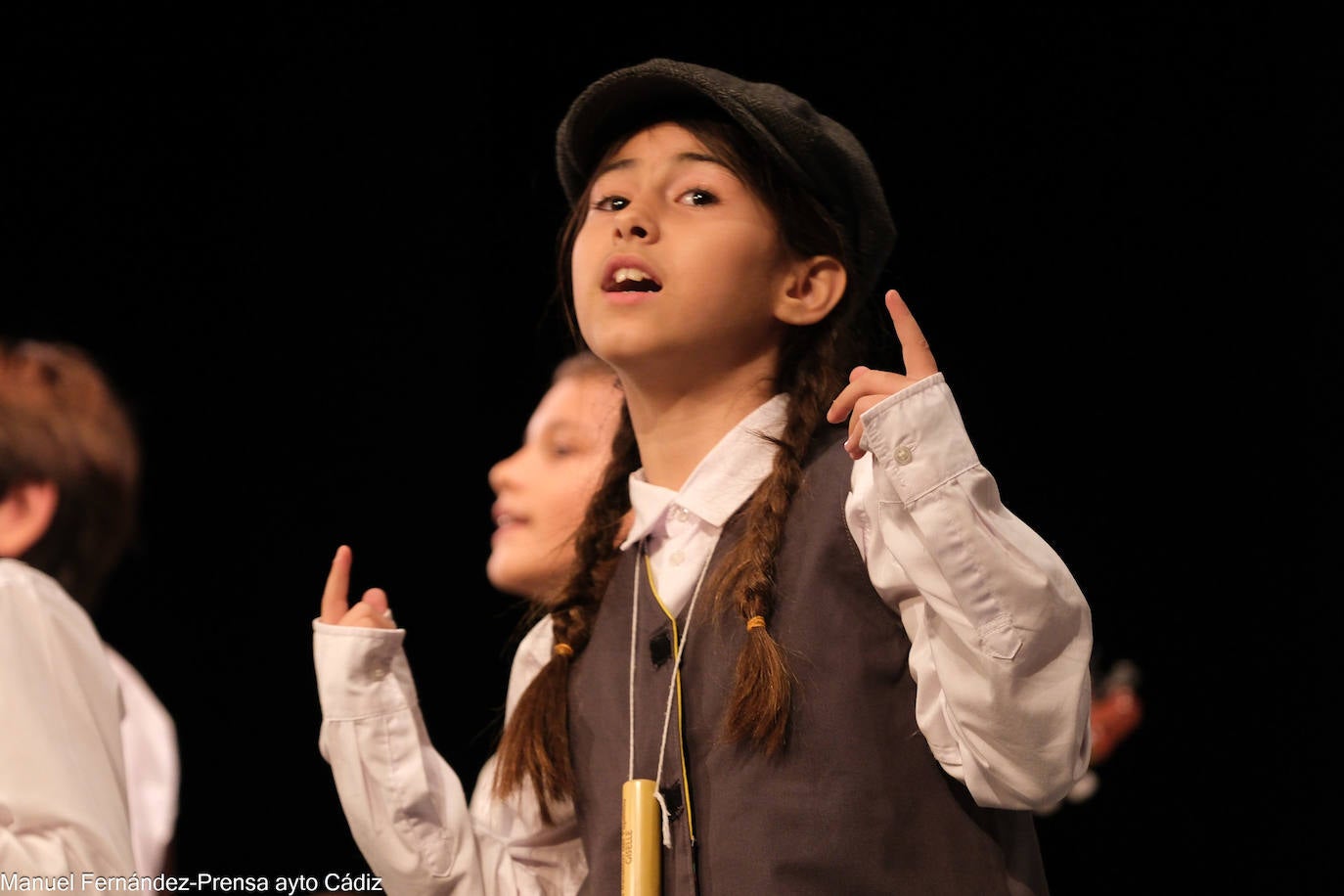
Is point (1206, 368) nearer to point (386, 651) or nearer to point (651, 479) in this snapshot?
point (651, 479)

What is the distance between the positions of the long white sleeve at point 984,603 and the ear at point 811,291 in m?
0.44

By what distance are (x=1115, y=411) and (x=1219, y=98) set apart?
0.61 m

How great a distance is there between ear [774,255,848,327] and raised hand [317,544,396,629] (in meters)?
0.60

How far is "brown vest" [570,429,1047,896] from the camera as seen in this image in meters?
1.28

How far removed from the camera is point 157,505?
3.40m

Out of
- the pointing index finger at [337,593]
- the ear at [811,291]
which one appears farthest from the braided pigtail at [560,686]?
the ear at [811,291]

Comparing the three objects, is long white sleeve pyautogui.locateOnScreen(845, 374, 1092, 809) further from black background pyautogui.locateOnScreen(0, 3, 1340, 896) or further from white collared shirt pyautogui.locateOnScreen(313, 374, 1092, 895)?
black background pyautogui.locateOnScreen(0, 3, 1340, 896)

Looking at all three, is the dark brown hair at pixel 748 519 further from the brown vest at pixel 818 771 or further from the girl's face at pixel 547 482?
the girl's face at pixel 547 482

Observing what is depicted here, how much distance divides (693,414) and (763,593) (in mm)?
303

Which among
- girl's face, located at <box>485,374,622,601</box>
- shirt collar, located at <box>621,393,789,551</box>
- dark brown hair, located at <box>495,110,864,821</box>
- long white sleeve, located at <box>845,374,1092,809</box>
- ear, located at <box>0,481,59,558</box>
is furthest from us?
girl's face, located at <box>485,374,622,601</box>

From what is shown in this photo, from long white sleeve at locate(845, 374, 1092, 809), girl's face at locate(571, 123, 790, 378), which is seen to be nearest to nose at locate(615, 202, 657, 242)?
girl's face at locate(571, 123, 790, 378)

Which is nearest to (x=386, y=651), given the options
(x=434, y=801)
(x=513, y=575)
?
(x=434, y=801)

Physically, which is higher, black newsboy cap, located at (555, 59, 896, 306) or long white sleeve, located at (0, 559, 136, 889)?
black newsboy cap, located at (555, 59, 896, 306)

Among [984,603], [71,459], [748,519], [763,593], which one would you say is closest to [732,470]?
[748,519]
